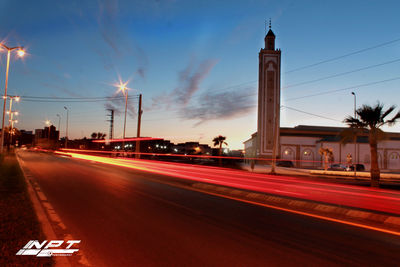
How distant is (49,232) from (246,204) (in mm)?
6392

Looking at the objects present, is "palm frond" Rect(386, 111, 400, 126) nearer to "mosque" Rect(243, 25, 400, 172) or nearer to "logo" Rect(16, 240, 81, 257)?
"logo" Rect(16, 240, 81, 257)

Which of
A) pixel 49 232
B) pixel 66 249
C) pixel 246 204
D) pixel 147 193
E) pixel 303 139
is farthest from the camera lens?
pixel 303 139

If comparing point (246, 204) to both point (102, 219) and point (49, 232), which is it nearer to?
point (102, 219)

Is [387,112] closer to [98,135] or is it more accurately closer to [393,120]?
[393,120]

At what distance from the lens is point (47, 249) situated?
17.5ft

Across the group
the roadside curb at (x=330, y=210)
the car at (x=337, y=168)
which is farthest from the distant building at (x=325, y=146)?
→ the roadside curb at (x=330, y=210)

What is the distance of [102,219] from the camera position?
7695 millimetres

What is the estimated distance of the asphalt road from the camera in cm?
502

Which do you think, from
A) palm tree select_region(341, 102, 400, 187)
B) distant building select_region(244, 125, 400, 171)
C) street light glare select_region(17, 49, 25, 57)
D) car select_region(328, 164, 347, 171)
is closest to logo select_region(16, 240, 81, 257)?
palm tree select_region(341, 102, 400, 187)

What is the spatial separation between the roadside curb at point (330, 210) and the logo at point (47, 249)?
22.3 ft

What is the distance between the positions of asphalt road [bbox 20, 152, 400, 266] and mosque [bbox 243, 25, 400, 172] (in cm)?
4862

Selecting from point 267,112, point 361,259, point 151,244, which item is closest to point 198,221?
point 151,244

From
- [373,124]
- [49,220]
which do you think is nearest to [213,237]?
[49,220]

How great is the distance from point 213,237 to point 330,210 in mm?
4826
